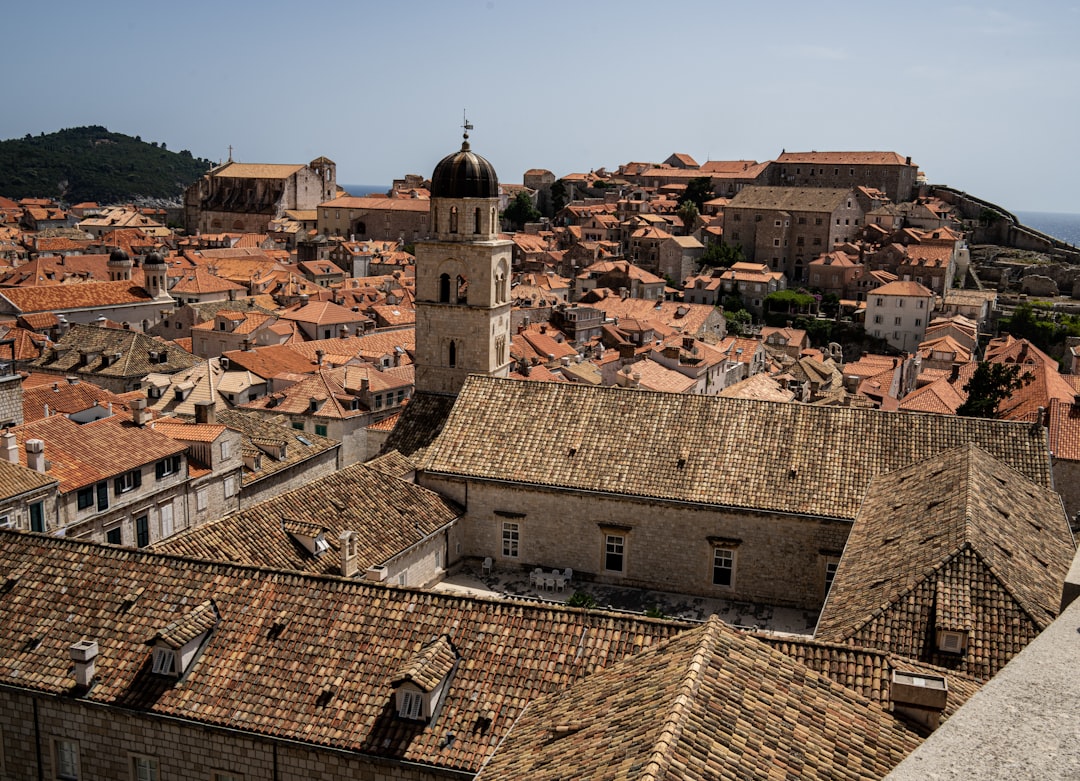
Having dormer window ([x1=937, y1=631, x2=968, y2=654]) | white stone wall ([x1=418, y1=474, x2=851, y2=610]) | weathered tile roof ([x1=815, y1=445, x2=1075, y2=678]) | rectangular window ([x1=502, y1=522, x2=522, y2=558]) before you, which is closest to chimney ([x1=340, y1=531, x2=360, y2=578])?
white stone wall ([x1=418, y1=474, x2=851, y2=610])

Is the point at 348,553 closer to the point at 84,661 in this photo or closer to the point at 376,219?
the point at 84,661

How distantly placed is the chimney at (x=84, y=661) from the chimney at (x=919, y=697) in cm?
1205

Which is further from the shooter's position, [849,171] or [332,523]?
[849,171]

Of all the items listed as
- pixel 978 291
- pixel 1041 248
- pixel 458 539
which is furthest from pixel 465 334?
pixel 1041 248

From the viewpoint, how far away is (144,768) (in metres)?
15.7

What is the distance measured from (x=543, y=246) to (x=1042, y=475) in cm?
9892

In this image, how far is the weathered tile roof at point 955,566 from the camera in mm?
16047

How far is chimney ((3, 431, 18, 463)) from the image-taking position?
26.3 meters

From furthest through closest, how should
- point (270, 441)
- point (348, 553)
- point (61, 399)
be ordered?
point (61, 399), point (270, 441), point (348, 553)

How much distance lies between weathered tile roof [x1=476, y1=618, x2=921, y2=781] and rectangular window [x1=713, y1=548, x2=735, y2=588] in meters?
12.0

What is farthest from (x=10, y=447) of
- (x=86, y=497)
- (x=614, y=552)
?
(x=614, y=552)

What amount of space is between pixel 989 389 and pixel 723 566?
2546 cm

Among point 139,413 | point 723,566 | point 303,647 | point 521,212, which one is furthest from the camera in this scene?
point 521,212

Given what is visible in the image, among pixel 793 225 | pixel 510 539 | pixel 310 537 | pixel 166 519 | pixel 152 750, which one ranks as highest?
pixel 793 225
